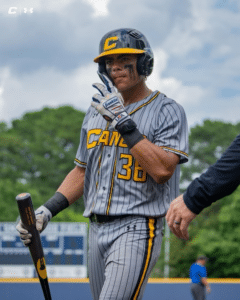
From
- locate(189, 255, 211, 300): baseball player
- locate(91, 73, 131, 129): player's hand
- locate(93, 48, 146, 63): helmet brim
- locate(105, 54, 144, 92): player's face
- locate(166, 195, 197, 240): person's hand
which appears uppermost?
locate(93, 48, 146, 63): helmet brim

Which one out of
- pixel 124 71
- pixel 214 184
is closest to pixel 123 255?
pixel 214 184

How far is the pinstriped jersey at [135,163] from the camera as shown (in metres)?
3.24

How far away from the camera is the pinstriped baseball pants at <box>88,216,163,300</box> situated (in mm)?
3018

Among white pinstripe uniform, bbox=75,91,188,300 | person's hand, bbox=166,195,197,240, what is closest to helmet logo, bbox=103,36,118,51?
white pinstripe uniform, bbox=75,91,188,300

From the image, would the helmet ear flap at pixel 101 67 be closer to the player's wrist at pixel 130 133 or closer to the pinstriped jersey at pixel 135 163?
the pinstriped jersey at pixel 135 163

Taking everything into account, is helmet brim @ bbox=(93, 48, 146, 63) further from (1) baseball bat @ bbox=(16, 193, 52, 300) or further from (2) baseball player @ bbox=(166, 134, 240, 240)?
(2) baseball player @ bbox=(166, 134, 240, 240)

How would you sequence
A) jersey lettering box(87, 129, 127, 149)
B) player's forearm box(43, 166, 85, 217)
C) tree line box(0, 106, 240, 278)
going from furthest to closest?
tree line box(0, 106, 240, 278)
player's forearm box(43, 166, 85, 217)
jersey lettering box(87, 129, 127, 149)

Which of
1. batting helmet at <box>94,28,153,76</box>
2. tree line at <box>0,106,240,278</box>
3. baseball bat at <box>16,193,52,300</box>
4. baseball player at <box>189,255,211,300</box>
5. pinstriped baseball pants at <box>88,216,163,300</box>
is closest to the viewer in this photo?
pinstriped baseball pants at <box>88,216,163,300</box>

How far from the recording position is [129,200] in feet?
10.6

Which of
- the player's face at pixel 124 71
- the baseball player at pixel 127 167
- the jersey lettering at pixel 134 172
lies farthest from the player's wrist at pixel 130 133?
the player's face at pixel 124 71

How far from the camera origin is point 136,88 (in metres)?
3.56

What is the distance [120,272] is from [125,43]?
153 cm

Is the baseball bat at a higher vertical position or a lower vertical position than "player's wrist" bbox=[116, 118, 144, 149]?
lower

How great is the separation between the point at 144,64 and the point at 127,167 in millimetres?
759
